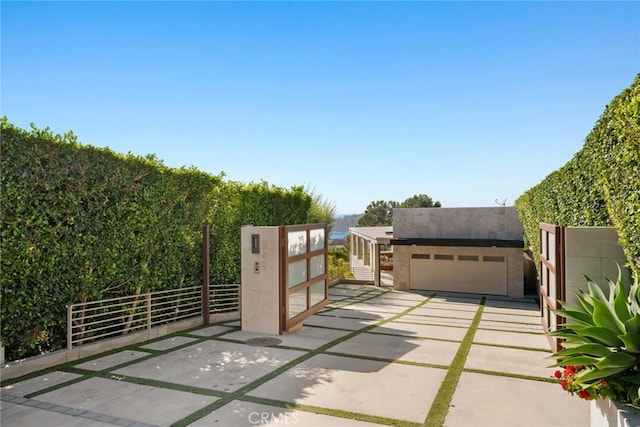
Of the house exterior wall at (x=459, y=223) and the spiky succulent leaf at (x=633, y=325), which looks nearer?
the spiky succulent leaf at (x=633, y=325)

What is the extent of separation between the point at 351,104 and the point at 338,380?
13.2m

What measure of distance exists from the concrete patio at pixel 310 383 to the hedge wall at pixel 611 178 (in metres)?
2.76

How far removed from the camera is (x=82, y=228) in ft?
25.8

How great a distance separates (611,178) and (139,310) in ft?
32.5

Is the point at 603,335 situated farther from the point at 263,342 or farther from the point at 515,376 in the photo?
the point at 263,342

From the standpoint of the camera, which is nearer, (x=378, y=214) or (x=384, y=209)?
(x=378, y=214)

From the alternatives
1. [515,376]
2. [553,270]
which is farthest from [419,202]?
[515,376]

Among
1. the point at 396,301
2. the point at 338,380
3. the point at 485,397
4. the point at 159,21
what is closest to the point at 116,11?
the point at 159,21

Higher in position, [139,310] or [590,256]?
[590,256]

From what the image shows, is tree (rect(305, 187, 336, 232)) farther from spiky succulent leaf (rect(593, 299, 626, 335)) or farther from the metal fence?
spiky succulent leaf (rect(593, 299, 626, 335))

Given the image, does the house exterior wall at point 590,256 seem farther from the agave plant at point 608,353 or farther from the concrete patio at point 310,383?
the agave plant at point 608,353

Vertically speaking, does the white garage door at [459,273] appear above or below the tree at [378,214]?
below

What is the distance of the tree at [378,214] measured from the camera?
229 ft

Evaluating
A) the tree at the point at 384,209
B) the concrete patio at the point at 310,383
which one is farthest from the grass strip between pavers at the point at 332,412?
the tree at the point at 384,209
